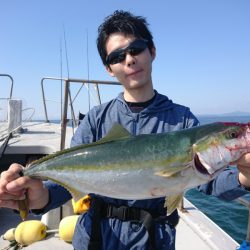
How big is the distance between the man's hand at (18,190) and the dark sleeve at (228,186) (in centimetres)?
131

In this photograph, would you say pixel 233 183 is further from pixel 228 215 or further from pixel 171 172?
pixel 228 215

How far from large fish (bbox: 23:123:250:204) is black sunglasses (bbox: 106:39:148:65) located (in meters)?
0.69

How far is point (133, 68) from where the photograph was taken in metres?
2.65

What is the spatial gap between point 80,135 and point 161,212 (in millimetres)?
945

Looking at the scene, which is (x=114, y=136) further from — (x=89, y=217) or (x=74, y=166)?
(x=89, y=217)

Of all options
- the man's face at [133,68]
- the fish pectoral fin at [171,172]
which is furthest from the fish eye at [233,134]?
the man's face at [133,68]

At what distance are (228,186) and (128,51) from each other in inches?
53.0

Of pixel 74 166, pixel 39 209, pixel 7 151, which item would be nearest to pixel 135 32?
pixel 74 166

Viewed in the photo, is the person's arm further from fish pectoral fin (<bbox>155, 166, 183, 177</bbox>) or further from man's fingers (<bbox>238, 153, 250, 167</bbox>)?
fish pectoral fin (<bbox>155, 166, 183, 177</bbox>)

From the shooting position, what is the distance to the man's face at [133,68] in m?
2.65

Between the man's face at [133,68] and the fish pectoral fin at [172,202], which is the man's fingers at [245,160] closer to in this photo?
the fish pectoral fin at [172,202]

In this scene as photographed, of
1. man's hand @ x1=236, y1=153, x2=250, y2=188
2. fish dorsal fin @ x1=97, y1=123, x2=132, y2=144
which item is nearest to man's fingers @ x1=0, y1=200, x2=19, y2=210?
fish dorsal fin @ x1=97, y1=123, x2=132, y2=144

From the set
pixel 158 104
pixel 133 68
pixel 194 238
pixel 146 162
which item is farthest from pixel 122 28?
pixel 194 238

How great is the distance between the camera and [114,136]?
2.34 meters
